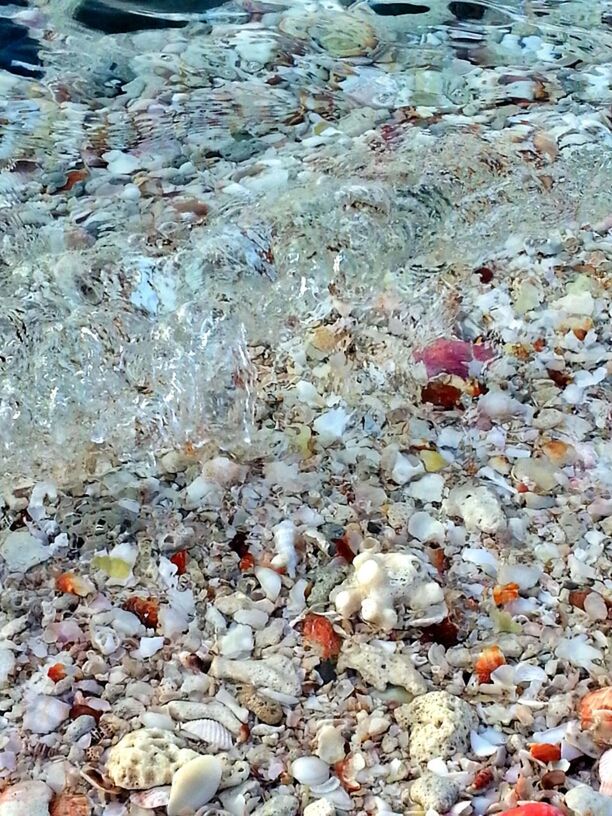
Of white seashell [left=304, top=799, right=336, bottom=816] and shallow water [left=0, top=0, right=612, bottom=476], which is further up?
shallow water [left=0, top=0, right=612, bottom=476]

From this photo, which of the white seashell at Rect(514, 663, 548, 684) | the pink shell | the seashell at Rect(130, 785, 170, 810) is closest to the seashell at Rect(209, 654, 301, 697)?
the seashell at Rect(130, 785, 170, 810)

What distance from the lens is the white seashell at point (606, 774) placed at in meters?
1.40

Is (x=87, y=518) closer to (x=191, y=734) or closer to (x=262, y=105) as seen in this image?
(x=191, y=734)

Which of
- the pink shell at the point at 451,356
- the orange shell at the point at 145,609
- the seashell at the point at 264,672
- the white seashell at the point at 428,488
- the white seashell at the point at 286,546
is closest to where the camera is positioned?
the seashell at the point at 264,672

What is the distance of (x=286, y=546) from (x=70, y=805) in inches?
23.9

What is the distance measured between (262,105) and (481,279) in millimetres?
1236

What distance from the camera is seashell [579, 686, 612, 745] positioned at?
1463mm

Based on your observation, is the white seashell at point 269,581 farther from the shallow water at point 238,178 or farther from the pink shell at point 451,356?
the pink shell at point 451,356

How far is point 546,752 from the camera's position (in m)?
1.46

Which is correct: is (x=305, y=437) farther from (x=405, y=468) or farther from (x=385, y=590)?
(x=385, y=590)

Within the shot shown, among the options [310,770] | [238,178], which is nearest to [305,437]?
[310,770]

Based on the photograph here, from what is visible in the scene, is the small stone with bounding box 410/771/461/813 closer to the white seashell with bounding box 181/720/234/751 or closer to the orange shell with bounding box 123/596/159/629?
the white seashell with bounding box 181/720/234/751

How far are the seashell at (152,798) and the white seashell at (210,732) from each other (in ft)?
0.34

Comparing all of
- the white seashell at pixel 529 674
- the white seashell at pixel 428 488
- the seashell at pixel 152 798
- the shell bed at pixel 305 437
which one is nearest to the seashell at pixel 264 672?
the shell bed at pixel 305 437
